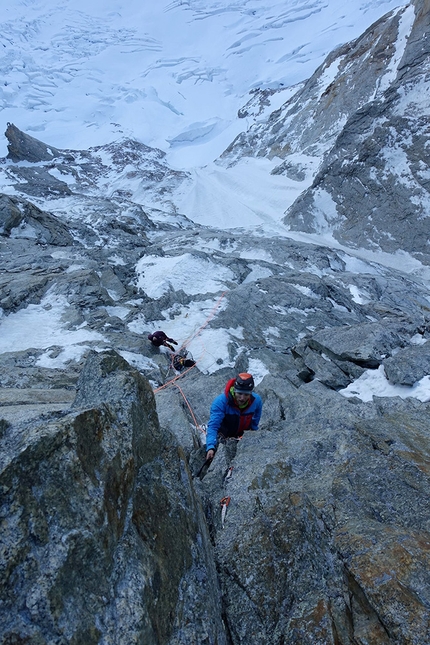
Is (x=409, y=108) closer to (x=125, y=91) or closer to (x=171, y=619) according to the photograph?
(x=171, y=619)

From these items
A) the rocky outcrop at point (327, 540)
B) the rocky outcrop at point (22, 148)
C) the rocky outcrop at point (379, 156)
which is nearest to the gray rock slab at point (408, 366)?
the rocky outcrop at point (327, 540)

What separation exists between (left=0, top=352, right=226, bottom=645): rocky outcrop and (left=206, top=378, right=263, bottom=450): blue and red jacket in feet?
7.33

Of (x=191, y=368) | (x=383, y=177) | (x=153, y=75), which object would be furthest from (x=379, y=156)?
(x=153, y=75)

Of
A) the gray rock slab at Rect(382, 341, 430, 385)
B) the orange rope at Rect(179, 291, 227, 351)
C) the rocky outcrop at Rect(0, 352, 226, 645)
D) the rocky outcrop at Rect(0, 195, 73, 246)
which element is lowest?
the orange rope at Rect(179, 291, 227, 351)

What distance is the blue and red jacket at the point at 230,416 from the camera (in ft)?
17.3

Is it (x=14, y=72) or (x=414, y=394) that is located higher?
(x=14, y=72)

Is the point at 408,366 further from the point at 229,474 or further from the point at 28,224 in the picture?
the point at 28,224

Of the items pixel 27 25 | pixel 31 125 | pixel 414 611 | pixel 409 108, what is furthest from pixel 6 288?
pixel 27 25

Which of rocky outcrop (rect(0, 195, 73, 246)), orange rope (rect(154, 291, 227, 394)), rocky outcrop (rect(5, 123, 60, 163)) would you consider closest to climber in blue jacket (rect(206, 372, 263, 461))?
orange rope (rect(154, 291, 227, 394))

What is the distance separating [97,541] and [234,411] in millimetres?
3646

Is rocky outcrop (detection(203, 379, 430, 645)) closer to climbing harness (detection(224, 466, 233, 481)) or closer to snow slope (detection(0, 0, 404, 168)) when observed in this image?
climbing harness (detection(224, 466, 233, 481))

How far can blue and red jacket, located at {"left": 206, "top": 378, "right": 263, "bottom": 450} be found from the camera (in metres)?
5.29

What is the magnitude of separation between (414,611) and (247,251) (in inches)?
873

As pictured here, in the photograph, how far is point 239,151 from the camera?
181ft
